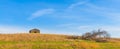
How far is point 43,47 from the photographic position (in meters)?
39.4

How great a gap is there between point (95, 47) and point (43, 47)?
21.9 ft

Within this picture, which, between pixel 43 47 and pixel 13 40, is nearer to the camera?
pixel 43 47

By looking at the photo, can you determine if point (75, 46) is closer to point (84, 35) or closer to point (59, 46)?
point (59, 46)

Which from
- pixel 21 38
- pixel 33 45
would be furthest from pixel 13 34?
pixel 33 45

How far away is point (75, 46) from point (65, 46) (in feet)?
4.02

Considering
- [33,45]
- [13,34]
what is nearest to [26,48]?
[33,45]

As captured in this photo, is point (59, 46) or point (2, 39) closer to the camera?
point (59, 46)

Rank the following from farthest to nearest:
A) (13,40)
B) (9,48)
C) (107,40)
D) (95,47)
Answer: (107,40) < (13,40) < (95,47) < (9,48)

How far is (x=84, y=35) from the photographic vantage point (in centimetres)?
5450

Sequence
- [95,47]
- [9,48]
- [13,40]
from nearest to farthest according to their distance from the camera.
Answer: [9,48]
[95,47]
[13,40]

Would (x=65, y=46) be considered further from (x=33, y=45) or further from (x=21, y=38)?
(x=21, y=38)

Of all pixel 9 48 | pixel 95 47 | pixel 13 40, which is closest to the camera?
pixel 9 48

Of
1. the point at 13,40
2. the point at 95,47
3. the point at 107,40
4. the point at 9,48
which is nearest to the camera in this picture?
the point at 9,48

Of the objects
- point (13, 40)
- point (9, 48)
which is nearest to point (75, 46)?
point (9, 48)
